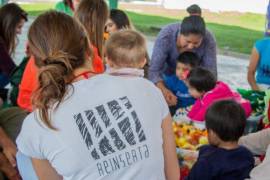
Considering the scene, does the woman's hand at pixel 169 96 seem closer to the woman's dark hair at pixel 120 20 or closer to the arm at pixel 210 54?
the arm at pixel 210 54

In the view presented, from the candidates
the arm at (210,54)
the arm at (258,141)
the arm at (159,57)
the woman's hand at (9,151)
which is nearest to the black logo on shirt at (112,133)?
the woman's hand at (9,151)

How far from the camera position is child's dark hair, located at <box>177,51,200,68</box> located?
330 cm

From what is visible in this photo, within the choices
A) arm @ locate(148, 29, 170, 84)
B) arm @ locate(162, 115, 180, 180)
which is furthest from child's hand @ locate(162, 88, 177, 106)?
arm @ locate(162, 115, 180, 180)

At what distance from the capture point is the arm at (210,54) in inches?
137

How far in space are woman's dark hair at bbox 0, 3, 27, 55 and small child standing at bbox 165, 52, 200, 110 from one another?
1.22 m

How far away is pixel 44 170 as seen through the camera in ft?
4.62

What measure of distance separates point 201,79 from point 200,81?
0.05ft

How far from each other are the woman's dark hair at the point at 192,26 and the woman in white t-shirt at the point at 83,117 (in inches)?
68.5

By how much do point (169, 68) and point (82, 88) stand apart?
7.60ft

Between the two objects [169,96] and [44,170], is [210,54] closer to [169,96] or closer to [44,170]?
[169,96]

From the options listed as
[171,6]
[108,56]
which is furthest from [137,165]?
[171,6]

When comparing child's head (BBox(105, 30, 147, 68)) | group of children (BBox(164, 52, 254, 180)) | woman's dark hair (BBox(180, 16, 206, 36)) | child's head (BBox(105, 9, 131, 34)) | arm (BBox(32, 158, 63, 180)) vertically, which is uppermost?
child's head (BBox(105, 30, 147, 68))

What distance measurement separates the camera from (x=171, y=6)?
10320mm

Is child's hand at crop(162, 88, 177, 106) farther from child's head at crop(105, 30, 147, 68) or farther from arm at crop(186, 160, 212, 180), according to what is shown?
child's head at crop(105, 30, 147, 68)
